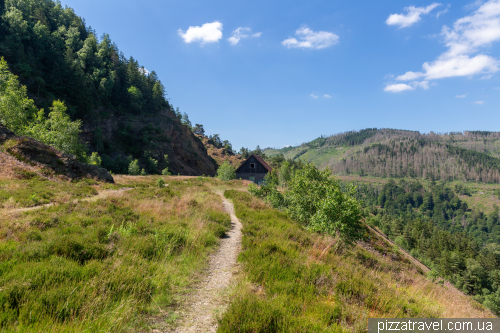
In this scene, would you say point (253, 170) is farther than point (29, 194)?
Yes

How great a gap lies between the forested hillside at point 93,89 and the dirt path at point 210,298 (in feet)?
201

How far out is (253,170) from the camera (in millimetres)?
56875

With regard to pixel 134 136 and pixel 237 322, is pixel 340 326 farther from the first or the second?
pixel 134 136

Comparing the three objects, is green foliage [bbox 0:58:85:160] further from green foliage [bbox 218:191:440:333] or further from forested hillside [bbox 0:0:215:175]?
green foliage [bbox 218:191:440:333]

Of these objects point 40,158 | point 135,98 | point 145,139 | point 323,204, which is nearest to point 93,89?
point 135,98

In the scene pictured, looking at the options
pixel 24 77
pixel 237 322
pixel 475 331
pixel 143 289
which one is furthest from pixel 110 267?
pixel 24 77

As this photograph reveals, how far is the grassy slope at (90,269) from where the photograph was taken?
332cm

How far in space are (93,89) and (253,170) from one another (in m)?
65.4

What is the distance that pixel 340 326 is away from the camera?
3.86 meters

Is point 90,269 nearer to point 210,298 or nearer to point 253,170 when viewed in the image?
point 210,298

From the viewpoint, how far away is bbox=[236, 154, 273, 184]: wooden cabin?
186 ft

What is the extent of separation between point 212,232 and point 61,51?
101381 mm

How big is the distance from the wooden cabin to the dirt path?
1898 inches

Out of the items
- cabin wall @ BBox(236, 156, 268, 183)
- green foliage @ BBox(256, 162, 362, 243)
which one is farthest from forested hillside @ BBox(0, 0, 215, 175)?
green foliage @ BBox(256, 162, 362, 243)
